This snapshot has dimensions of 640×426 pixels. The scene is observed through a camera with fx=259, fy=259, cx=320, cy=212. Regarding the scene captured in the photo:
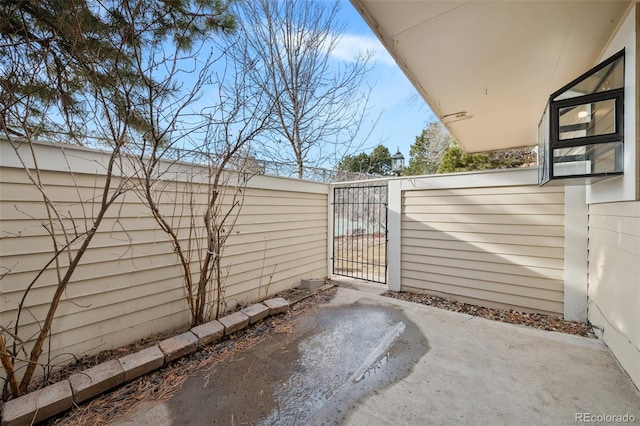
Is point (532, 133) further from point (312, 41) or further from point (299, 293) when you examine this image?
point (312, 41)

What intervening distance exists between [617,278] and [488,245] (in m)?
1.33

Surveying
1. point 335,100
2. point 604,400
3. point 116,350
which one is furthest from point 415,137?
point 116,350

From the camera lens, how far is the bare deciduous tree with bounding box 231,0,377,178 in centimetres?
690

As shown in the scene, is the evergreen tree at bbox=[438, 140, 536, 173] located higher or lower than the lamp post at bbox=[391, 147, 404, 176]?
higher

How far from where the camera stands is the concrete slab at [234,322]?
8.80 feet

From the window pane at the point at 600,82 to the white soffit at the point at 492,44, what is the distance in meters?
0.31

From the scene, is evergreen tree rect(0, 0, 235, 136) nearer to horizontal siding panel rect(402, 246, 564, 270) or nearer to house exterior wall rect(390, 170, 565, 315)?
house exterior wall rect(390, 170, 565, 315)

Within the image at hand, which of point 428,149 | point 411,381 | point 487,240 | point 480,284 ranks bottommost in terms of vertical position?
point 411,381

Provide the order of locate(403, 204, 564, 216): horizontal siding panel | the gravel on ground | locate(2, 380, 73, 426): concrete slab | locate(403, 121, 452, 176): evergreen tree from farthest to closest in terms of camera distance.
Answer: locate(403, 121, 452, 176): evergreen tree < locate(403, 204, 564, 216): horizontal siding panel < the gravel on ground < locate(2, 380, 73, 426): concrete slab

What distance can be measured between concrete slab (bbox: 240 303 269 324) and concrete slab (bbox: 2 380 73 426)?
1497mm

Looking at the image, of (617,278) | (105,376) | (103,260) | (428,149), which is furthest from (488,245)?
(428,149)

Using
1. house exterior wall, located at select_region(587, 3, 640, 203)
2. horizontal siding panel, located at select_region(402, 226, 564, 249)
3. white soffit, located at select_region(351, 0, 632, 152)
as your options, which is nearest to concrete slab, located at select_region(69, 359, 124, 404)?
white soffit, located at select_region(351, 0, 632, 152)

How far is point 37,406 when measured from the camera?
1.59m

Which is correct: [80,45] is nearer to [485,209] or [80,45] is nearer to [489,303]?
[485,209]
